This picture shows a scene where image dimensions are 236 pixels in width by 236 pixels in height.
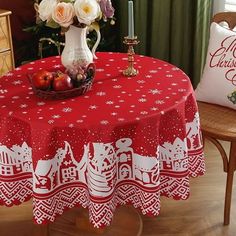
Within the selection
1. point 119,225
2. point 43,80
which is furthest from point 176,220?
point 43,80

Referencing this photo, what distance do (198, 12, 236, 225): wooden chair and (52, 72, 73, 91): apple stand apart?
27.5 inches

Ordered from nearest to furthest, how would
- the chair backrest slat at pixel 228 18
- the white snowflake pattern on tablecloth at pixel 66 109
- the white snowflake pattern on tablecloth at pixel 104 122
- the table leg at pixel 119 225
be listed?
the white snowflake pattern on tablecloth at pixel 104 122
the white snowflake pattern on tablecloth at pixel 66 109
the table leg at pixel 119 225
the chair backrest slat at pixel 228 18

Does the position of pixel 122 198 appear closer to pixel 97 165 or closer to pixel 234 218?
pixel 97 165

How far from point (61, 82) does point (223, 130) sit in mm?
788

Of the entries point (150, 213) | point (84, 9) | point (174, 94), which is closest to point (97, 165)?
point (150, 213)

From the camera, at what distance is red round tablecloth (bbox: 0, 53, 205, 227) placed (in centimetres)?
172

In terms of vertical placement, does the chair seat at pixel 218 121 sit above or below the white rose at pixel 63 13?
below

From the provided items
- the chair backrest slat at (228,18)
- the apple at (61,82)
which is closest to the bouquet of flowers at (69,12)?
the apple at (61,82)

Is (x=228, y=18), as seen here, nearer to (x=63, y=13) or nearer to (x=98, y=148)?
(x=63, y=13)

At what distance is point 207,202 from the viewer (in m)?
2.56

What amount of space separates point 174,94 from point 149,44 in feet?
5.25

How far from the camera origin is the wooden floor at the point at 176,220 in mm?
2321

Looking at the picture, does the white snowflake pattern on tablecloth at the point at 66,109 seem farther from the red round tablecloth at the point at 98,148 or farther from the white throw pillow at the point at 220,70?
the white throw pillow at the point at 220,70

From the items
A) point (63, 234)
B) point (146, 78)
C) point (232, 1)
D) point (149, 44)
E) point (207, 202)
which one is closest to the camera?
point (146, 78)
